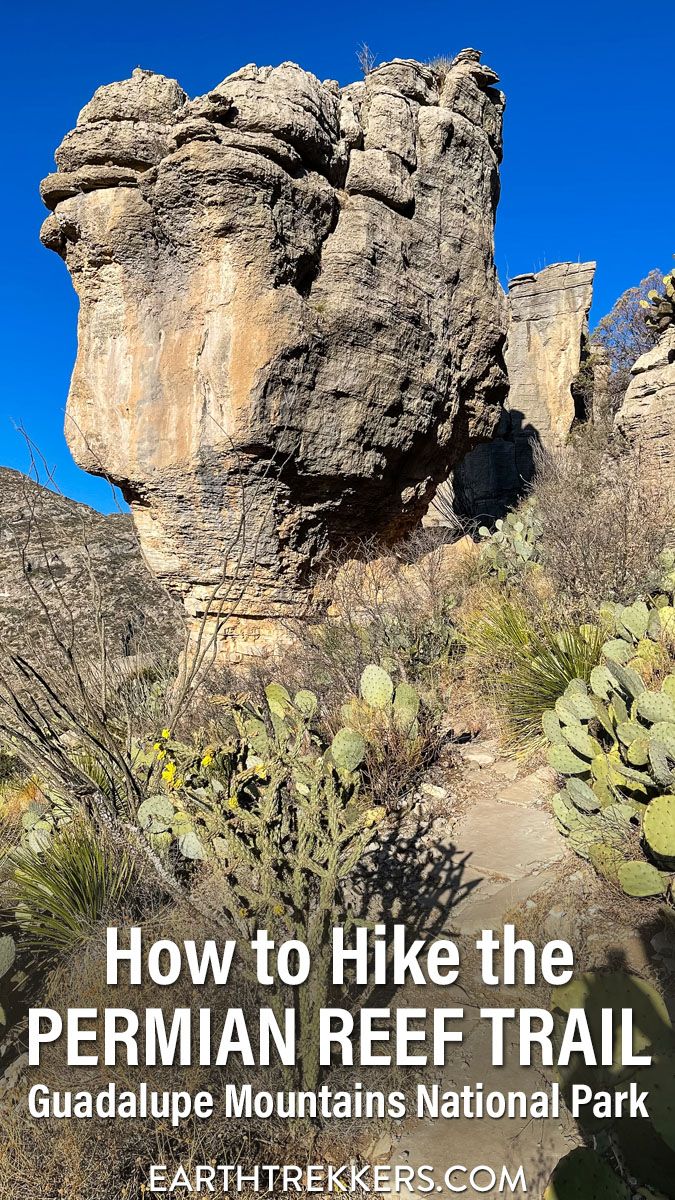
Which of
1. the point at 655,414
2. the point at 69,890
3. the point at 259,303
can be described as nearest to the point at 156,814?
the point at 69,890

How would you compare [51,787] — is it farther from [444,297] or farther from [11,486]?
[11,486]

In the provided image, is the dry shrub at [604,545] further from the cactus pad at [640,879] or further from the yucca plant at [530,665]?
the cactus pad at [640,879]

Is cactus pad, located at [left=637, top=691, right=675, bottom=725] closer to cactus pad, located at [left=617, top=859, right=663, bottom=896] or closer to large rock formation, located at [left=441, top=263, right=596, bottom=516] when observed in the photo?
cactus pad, located at [left=617, top=859, right=663, bottom=896]

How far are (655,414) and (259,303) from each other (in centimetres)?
678

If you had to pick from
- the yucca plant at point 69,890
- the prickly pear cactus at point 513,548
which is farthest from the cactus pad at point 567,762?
the prickly pear cactus at point 513,548

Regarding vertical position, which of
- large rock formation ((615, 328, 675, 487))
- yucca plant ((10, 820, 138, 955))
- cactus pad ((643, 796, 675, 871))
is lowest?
yucca plant ((10, 820, 138, 955))

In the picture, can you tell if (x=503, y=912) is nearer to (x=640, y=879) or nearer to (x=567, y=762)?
(x=640, y=879)

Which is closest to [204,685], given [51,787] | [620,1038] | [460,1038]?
[51,787]

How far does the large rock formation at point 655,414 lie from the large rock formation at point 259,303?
4112 mm

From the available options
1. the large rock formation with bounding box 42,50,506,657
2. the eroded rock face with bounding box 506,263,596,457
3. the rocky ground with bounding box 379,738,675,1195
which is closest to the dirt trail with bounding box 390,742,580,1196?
the rocky ground with bounding box 379,738,675,1195

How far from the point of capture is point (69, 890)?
354cm

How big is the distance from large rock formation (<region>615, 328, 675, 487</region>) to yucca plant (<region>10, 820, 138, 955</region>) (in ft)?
27.3

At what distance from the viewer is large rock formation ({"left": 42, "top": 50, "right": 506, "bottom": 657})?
596 centimetres

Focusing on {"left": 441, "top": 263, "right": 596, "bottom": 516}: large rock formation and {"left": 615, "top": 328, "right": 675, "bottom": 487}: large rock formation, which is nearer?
{"left": 615, "top": 328, "right": 675, "bottom": 487}: large rock formation
